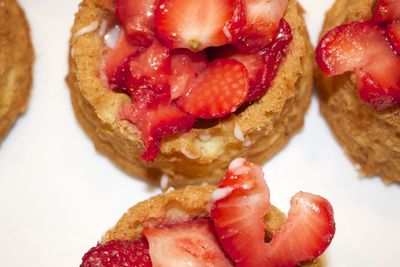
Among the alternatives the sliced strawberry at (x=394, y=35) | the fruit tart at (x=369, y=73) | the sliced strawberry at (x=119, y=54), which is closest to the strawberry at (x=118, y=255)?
the sliced strawberry at (x=119, y=54)

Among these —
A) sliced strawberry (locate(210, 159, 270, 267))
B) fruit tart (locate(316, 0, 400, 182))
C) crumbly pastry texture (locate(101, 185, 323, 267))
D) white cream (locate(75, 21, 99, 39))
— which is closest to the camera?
sliced strawberry (locate(210, 159, 270, 267))

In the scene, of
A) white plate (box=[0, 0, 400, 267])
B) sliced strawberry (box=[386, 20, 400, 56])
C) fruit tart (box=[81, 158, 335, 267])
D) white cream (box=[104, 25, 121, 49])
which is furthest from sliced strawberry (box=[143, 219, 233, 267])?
sliced strawberry (box=[386, 20, 400, 56])

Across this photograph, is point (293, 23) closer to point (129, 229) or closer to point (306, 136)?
point (306, 136)

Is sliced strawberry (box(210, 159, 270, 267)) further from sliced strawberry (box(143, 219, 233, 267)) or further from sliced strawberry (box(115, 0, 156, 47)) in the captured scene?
sliced strawberry (box(115, 0, 156, 47))

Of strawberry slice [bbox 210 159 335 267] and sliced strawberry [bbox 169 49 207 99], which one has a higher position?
sliced strawberry [bbox 169 49 207 99]

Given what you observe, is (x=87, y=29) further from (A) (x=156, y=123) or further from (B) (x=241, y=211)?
(B) (x=241, y=211)

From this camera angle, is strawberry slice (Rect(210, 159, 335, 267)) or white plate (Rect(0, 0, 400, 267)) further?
white plate (Rect(0, 0, 400, 267))

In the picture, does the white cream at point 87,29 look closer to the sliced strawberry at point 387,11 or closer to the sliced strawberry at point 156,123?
the sliced strawberry at point 156,123
